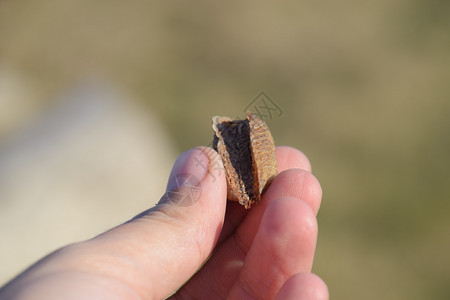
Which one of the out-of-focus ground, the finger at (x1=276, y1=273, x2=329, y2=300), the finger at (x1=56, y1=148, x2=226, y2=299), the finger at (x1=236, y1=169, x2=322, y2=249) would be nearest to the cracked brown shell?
the finger at (x1=236, y1=169, x2=322, y2=249)

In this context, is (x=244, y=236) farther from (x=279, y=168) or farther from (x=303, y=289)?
(x=303, y=289)

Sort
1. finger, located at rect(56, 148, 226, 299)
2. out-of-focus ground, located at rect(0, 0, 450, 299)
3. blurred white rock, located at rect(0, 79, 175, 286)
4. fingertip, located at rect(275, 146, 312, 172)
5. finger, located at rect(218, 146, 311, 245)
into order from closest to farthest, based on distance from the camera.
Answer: finger, located at rect(56, 148, 226, 299) < finger, located at rect(218, 146, 311, 245) < fingertip, located at rect(275, 146, 312, 172) < blurred white rock, located at rect(0, 79, 175, 286) < out-of-focus ground, located at rect(0, 0, 450, 299)

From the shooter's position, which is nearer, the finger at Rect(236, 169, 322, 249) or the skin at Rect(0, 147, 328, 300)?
the skin at Rect(0, 147, 328, 300)

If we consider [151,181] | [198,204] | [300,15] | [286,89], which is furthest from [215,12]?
[198,204]

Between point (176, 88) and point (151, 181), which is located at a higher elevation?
point (176, 88)

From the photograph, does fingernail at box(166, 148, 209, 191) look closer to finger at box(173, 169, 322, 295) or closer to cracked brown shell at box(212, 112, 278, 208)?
cracked brown shell at box(212, 112, 278, 208)

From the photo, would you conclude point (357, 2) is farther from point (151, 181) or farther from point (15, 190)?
point (15, 190)

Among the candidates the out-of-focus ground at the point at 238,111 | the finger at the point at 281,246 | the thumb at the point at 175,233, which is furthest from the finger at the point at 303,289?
the out-of-focus ground at the point at 238,111
